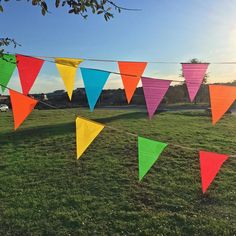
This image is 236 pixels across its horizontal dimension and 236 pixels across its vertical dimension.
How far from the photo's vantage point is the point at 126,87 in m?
6.23

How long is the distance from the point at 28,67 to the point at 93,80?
0.93 meters

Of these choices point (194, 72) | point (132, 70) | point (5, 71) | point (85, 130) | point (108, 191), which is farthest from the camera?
point (108, 191)

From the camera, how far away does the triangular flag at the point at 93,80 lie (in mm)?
5957

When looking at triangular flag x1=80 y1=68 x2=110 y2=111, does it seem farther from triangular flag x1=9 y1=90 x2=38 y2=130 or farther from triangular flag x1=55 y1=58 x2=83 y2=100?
triangular flag x1=9 y1=90 x2=38 y2=130

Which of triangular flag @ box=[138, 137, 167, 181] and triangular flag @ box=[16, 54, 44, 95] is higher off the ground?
triangular flag @ box=[16, 54, 44, 95]

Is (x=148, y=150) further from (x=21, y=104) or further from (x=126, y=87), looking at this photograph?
(x=21, y=104)

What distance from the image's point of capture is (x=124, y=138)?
11.6 meters

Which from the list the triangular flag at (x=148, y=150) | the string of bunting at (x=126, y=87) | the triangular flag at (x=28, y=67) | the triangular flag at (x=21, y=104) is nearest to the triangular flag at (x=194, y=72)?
the string of bunting at (x=126, y=87)

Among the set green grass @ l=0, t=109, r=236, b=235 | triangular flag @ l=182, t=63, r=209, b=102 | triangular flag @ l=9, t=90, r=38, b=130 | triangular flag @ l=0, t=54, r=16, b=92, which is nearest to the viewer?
triangular flag @ l=0, t=54, r=16, b=92

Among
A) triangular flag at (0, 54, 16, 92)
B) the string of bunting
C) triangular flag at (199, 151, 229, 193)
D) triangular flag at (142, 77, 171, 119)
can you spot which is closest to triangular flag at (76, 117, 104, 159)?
the string of bunting

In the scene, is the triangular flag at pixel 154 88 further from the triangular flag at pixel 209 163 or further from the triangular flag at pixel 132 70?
the triangular flag at pixel 209 163

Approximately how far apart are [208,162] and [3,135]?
8.53 m

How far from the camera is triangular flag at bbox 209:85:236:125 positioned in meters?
5.88

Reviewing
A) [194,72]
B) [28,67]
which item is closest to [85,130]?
[28,67]
